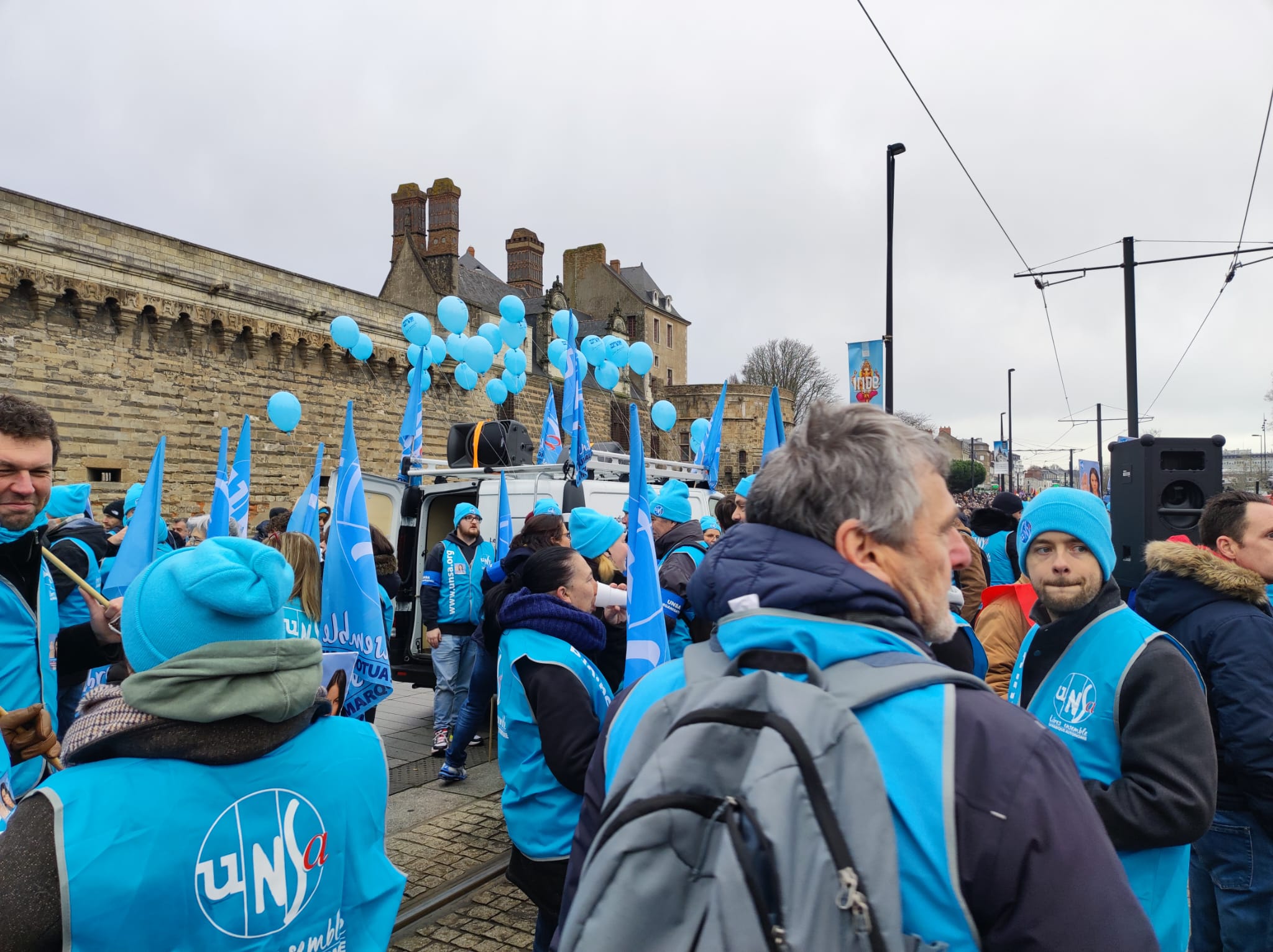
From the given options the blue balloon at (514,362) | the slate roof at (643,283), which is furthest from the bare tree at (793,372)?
the blue balloon at (514,362)

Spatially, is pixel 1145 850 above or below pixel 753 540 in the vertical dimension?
below

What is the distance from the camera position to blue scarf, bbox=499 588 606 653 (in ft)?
9.48

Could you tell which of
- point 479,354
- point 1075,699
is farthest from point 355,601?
point 479,354

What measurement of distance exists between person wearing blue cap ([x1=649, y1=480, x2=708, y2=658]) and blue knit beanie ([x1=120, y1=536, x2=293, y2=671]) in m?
2.75

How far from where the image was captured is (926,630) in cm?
131

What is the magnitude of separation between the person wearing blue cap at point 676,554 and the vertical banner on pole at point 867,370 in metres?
4.58

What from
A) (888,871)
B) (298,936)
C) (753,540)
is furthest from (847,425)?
(298,936)

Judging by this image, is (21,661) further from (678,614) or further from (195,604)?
(678,614)

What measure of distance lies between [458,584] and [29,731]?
178 inches

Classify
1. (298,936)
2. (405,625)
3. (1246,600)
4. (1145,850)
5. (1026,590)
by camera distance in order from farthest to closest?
(405,625)
(1026,590)
(1246,600)
(1145,850)
(298,936)

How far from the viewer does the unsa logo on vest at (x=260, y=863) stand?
151 centimetres

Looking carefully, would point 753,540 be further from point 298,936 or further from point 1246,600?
point 1246,600

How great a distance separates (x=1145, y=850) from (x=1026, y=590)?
1452 mm

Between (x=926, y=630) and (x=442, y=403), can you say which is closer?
(x=926, y=630)
